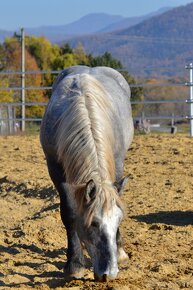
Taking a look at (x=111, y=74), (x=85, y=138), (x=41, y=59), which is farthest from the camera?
(x=41, y=59)

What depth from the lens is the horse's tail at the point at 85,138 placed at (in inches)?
174

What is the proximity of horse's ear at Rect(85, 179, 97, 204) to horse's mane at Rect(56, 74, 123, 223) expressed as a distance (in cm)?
5

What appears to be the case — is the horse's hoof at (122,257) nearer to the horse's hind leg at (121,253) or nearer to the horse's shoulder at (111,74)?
the horse's hind leg at (121,253)

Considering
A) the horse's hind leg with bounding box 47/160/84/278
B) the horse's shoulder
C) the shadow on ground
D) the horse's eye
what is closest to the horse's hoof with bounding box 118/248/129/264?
the horse's hind leg with bounding box 47/160/84/278

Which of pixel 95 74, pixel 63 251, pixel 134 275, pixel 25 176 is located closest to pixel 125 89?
pixel 95 74

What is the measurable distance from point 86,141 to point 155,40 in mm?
119702

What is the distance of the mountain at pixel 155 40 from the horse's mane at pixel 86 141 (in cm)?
9061

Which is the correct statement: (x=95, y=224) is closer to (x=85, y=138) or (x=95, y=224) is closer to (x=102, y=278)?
(x=102, y=278)

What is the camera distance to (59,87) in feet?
17.1

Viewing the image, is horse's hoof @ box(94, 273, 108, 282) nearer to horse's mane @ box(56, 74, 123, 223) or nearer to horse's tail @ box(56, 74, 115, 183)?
horse's mane @ box(56, 74, 123, 223)

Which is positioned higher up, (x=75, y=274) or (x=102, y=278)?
(x=102, y=278)

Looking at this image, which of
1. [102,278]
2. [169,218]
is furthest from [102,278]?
[169,218]

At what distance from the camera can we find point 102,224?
4207mm

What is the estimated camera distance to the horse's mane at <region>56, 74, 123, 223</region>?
441cm
